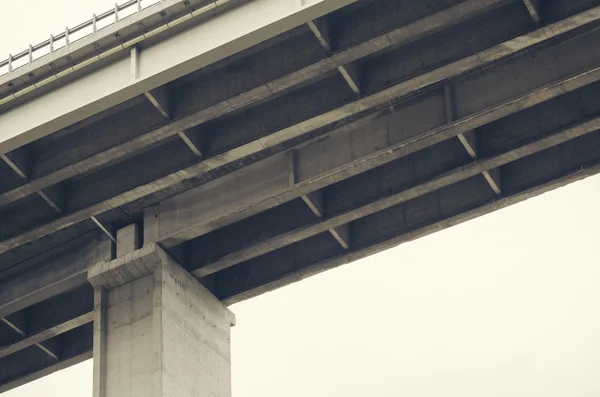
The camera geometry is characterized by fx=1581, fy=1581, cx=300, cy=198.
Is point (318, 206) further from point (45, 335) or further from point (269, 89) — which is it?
point (45, 335)

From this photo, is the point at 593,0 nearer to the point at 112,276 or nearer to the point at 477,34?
the point at 477,34

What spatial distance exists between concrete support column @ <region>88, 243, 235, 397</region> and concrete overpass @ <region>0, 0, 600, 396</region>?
0.19 feet

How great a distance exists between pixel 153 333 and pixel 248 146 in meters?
5.54

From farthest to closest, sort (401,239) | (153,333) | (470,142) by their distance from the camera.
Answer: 1. (401,239)
2. (153,333)
3. (470,142)

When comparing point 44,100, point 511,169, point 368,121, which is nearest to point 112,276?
point 44,100

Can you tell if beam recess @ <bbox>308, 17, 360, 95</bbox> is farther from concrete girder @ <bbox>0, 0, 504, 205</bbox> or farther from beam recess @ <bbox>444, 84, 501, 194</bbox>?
beam recess @ <bbox>444, 84, 501, 194</bbox>

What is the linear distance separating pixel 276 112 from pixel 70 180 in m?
6.36

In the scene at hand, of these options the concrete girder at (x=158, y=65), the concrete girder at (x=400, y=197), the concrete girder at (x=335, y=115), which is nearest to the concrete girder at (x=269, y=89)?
the concrete girder at (x=335, y=115)

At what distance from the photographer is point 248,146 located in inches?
1593

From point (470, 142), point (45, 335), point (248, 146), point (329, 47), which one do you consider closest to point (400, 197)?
point (470, 142)

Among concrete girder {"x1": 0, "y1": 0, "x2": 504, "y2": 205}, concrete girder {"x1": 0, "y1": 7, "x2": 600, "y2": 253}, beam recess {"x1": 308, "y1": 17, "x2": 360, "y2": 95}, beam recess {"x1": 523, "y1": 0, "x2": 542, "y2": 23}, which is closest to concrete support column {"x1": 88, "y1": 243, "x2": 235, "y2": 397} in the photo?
concrete girder {"x1": 0, "y1": 7, "x2": 600, "y2": 253}

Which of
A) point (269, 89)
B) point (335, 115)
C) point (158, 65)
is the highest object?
point (158, 65)

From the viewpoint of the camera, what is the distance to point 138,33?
126 feet

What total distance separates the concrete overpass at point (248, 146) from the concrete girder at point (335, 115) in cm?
6
